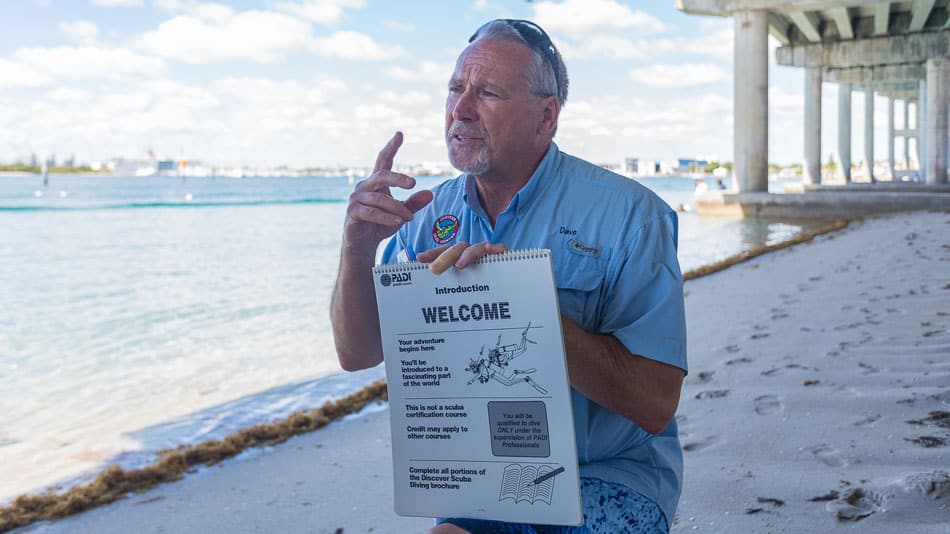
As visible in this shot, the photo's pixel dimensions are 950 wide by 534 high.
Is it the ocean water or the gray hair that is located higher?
the gray hair

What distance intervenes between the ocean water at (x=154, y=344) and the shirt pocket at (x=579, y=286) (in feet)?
14.4

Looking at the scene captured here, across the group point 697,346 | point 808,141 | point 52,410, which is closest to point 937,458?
point 697,346

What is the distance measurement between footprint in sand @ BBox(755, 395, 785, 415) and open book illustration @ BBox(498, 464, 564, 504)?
2933mm

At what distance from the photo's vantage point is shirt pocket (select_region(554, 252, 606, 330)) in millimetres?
2094

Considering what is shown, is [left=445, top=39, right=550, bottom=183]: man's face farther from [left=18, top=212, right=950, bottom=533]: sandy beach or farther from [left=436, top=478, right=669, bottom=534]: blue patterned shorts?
[left=18, top=212, right=950, bottom=533]: sandy beach

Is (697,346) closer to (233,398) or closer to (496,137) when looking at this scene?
(233,398)

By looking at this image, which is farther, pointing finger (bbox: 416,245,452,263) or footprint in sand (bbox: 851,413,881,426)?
footprint in sand (bbox: 851,413,881,426)

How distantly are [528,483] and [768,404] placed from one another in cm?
313

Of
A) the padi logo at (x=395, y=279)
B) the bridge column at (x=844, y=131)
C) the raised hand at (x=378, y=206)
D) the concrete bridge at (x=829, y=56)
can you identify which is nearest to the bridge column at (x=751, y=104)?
the concrete bridge at (x=829, y=56)

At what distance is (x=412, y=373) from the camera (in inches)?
76.8

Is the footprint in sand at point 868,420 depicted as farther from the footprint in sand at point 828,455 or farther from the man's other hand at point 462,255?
the man's other hand at point 462,255

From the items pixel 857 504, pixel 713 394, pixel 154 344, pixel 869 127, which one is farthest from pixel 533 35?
pixel 869 127

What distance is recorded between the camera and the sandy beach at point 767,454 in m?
3.19

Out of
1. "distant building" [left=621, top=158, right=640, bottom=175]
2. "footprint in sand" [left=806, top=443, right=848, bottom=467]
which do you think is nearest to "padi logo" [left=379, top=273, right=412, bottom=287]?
"footprint in sand" [left=806, top=443, right=848, bottom=467]
